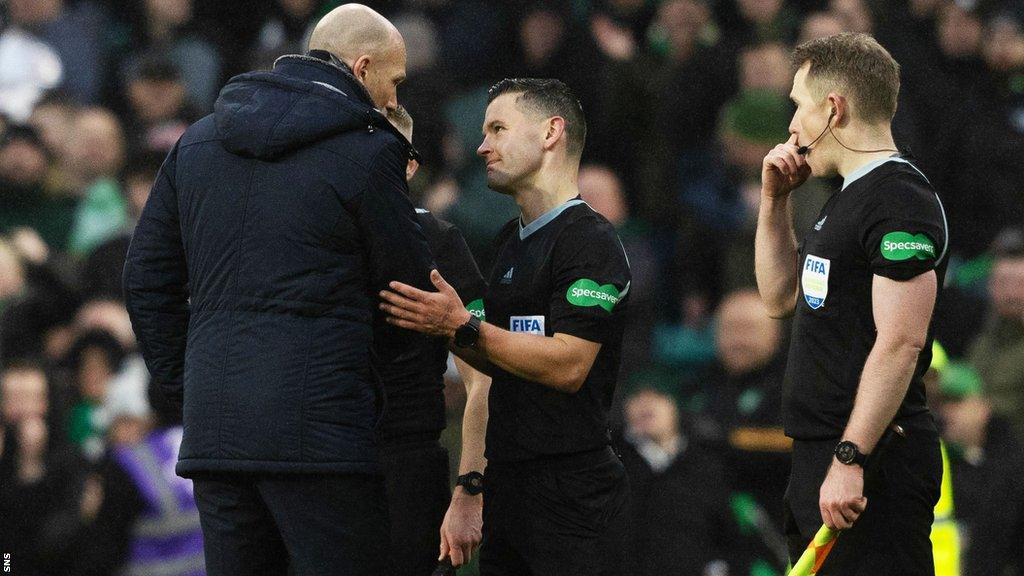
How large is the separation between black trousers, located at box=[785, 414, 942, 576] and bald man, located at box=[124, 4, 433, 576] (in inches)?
47.6

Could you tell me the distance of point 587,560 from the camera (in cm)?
446

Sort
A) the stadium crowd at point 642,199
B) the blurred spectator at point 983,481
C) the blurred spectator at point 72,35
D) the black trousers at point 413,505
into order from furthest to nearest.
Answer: the blurred spectator at point 72,35 < the stadium crowd at point 642,199 < the blurred spectator at point 983,481 < the black trousers at point 413,505

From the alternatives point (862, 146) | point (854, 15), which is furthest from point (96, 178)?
point (862, 146)

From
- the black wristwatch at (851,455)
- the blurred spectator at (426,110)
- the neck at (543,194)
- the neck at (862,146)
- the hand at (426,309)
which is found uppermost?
the blurred spectator at (426,110)

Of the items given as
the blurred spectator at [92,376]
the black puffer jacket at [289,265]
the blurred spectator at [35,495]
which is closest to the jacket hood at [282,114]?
the black puffer jacket at [289,265]

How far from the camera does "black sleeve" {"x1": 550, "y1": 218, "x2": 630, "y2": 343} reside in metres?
4.43

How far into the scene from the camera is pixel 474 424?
471cm

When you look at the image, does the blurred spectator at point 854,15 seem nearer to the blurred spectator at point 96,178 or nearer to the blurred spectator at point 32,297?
the blurred spectator at point 96,178

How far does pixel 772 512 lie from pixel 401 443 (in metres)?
3.20

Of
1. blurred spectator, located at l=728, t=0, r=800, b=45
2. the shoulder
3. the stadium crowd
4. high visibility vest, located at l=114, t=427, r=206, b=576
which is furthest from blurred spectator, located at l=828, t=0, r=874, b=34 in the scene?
the shoulder

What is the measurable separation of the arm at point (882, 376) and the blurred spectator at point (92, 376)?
5.33 m

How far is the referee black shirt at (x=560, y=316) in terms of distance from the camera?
4.46 m

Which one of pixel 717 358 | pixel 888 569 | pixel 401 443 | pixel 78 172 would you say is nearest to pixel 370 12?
pixel 401 443

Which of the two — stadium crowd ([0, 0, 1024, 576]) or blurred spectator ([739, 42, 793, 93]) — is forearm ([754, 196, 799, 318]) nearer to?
stadium crowd ([0, 0, 1024, 576])
